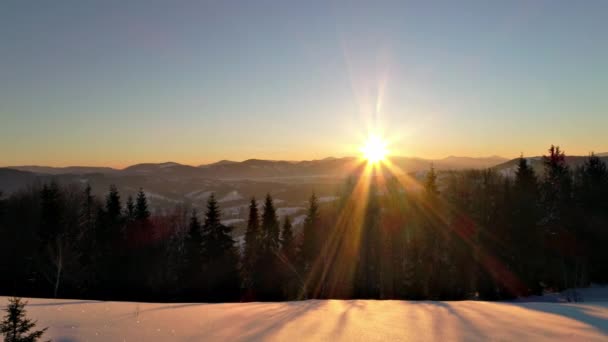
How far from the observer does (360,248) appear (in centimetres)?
3616

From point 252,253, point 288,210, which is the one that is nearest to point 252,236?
point 252,253

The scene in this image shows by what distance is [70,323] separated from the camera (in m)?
9.56

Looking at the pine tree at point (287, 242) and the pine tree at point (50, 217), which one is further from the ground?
the pine tree at point (50, 217)

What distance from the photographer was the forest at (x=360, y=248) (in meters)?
32.5

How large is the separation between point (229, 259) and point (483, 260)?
23.3 meters

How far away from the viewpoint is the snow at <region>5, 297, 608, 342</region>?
29.1ft

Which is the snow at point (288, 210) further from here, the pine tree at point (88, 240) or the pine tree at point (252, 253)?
the pine tree at point (252, 253)

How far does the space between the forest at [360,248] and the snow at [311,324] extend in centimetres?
2110

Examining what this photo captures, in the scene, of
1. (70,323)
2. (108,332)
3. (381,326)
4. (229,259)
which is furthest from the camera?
(229,259)

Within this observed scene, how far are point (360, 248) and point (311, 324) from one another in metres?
26.4

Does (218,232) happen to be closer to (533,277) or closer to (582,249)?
(533,277)

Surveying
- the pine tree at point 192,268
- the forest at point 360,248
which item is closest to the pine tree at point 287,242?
the forest at point 360,248

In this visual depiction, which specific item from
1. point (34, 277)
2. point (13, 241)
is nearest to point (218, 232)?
point (34, 277)

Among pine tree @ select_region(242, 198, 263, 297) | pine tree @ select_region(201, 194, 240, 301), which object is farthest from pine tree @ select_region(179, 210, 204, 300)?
pine tree @ select_region(242, 198, 263, 297)
